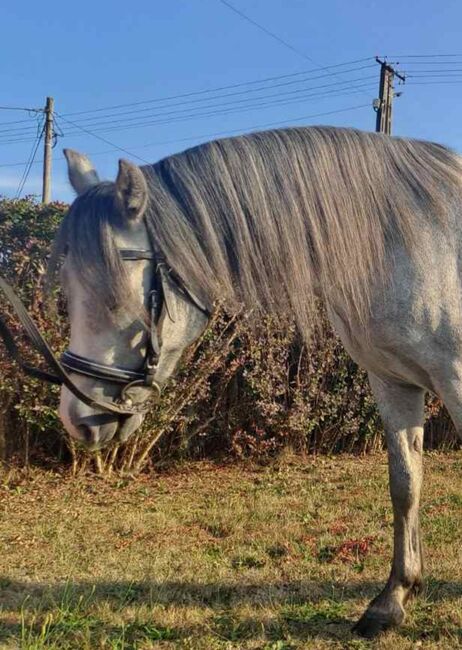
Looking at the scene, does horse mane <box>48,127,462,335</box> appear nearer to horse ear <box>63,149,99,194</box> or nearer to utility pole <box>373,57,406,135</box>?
horse ear <box>63,149,99,194</box>

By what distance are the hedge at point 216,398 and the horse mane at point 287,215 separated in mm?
2324

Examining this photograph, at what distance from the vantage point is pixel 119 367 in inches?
76.4

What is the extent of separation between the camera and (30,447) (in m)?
5.32

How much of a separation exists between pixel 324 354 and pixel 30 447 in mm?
2934

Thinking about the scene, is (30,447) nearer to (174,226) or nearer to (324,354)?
(324,354)

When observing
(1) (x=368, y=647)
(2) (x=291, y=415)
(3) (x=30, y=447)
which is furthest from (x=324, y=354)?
(1) (x=368, y=647)

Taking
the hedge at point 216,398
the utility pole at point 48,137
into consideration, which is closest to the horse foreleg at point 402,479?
the hedge at point 216,398

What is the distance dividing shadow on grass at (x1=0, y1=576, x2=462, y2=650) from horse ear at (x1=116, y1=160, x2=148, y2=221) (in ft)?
5.54

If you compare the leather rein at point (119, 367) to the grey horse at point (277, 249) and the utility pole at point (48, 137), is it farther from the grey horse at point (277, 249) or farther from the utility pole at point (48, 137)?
the utility pole at point (48, 137)

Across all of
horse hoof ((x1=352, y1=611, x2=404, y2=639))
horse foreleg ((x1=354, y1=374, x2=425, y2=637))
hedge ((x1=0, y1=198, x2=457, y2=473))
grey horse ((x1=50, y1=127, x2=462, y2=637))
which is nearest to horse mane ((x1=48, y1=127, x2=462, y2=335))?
grey horse ((x1=50, y1=127, x2=462, y2=637))

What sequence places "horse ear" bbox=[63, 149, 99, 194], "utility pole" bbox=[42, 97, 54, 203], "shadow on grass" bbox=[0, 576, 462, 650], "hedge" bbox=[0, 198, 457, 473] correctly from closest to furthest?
"horse ear" bbox=[63, 149, 99, 194], "shadow on grass" bbox=[0, 576, 462, 650], "hedge" bbox=[0, 198, 457, 473], "utility pole" bbox=[42, 97, 54, 203]

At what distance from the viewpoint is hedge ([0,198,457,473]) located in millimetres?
4922

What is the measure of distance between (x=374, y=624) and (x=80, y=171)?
2217 mm

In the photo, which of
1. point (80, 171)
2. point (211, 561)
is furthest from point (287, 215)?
point (211, 561)
